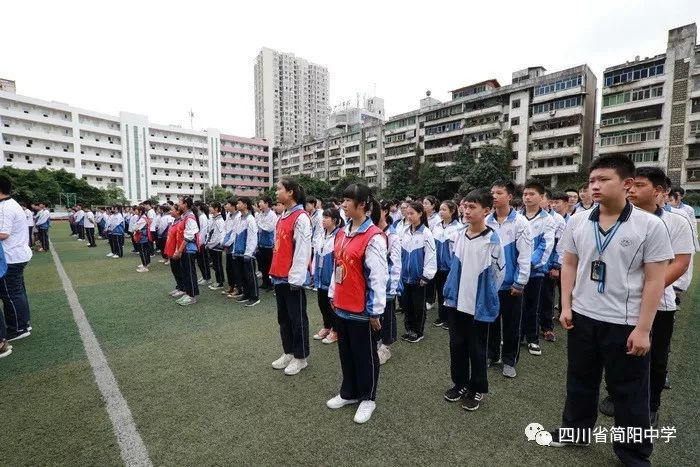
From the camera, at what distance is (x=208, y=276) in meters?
8.85

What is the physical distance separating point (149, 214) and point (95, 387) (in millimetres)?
Result: 9701

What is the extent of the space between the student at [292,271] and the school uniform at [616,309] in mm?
2490

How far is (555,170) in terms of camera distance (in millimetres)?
34156

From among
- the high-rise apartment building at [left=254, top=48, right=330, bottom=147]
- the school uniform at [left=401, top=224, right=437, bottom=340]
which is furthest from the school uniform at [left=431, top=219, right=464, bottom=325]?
the high-rise apartment building at [left=254, top=48, right=330, bottom=147]

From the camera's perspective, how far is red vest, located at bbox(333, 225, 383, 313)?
2.85m

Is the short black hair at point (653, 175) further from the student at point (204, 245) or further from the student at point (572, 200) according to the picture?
the student at point (204, 245)

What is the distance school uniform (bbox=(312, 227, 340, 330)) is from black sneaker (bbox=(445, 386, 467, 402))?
202cm

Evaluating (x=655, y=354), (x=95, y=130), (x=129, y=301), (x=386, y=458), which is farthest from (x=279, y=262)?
(x=95, y=130)

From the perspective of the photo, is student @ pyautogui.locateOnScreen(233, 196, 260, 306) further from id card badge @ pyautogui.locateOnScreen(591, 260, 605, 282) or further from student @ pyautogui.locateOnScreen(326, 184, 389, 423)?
id card badge @ pyautogui.locateOnScreen(591, 260, 605, 282)

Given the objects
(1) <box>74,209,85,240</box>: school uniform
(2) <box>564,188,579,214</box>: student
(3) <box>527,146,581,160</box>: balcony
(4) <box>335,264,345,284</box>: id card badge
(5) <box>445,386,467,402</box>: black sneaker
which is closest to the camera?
(4) <box>335,264,345,284</box>: id card badge

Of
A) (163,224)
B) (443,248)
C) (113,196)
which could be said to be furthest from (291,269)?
(113,196)

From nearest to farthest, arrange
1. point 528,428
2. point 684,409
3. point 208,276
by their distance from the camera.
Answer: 1. point 528,428
2. point 684,409
3. point 208,276

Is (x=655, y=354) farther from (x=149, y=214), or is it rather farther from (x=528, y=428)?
(x=149, y=214)

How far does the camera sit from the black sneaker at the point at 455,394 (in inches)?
126
